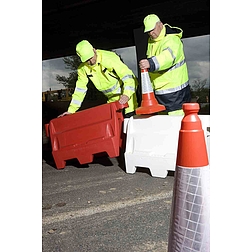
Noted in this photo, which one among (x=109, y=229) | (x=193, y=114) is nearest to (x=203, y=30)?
(x=109, y=229)

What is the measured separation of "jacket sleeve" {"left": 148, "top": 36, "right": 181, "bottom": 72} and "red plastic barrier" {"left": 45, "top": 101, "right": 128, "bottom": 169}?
0.53 metres

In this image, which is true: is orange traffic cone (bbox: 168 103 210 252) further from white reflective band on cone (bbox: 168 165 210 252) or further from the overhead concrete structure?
the overhead concrete structure

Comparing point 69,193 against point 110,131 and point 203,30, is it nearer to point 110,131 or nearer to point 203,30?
point 110,131

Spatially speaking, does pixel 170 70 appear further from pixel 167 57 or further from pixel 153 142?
pixel 153 142

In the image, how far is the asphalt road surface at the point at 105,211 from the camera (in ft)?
6.55

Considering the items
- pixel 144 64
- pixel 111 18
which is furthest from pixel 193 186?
pixel 111 18

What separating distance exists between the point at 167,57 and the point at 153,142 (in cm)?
86

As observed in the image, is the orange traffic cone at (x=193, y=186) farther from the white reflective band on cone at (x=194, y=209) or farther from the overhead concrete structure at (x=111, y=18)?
the overhead concrete structure at (x=111, y=18)

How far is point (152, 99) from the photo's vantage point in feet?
12.8

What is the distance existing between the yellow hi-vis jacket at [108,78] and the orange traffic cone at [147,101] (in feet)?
1.21

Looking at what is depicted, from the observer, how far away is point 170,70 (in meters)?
4.30

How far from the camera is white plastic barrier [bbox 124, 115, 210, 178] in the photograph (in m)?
3.58

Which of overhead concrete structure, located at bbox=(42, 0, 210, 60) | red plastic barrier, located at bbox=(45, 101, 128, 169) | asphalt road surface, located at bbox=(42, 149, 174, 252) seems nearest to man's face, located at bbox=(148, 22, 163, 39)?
red plastic barrier, located at bbox=(45, 101, 128, 169)
